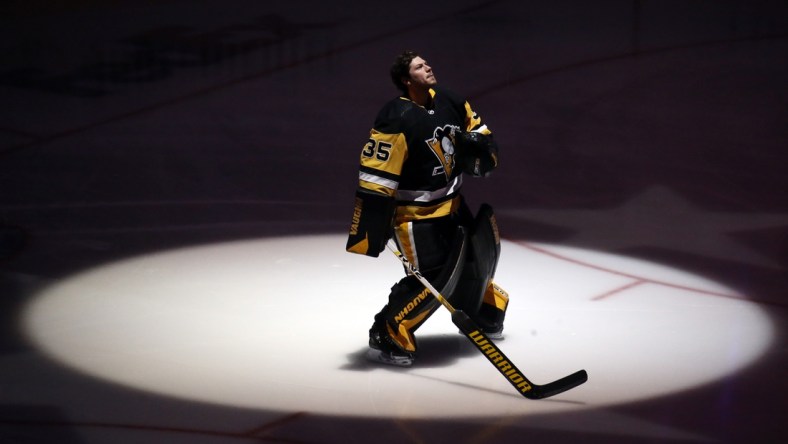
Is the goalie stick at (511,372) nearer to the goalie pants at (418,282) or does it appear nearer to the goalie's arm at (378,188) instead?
the goalie pants at (418,282)

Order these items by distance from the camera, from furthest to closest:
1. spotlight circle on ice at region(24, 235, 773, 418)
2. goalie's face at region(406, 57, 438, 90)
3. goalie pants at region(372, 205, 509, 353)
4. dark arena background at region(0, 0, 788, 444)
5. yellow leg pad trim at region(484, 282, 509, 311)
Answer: yellow leg pad trim at region(484, 282, 509, 311), goalie pants at region(372, 205, 509, 353), goalie's face at region(406, 57, 438, 90), spotlight circle on ice at region(24, 235, 773, 418), dark arena background at region(0, 0, 788, 444)

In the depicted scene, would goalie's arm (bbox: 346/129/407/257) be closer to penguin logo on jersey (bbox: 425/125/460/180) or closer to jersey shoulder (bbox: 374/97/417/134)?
jersey shoulder (bbox: 374/97/417/134)

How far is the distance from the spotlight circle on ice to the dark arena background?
16 millimetres

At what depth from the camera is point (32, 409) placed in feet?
14.8

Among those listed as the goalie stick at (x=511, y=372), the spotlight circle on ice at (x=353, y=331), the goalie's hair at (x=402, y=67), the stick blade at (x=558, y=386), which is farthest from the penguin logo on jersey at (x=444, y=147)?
the stick blade at (x=558, y=386)

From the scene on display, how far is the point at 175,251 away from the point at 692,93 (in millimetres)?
4377

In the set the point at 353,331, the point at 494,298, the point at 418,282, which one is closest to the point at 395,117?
the point at 418,282

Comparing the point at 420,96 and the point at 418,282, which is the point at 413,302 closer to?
the point at 418,282

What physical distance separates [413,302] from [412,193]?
0.42m

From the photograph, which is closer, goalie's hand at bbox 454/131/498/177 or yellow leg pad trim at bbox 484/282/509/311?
goalie's hand at bbox 454/131/498/177

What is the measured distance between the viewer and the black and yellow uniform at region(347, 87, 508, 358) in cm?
477

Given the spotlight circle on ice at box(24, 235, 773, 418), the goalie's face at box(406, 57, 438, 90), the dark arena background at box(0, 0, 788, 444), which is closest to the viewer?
the dark arena background at box(0, 0, 788, 444)

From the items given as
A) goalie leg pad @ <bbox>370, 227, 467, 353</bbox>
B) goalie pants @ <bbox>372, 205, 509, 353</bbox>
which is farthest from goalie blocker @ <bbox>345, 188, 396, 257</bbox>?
→ goalie leg pad @ <bbox>370, 227, 467, 353</bbox>

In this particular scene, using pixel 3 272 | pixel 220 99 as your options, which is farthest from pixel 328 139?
pixel 3 272
